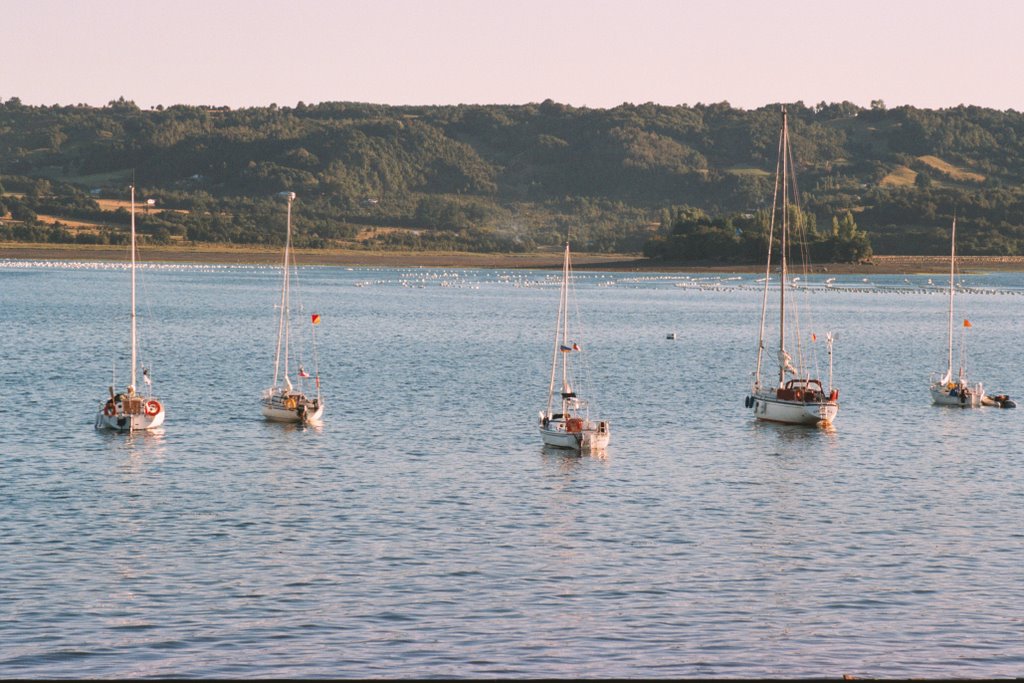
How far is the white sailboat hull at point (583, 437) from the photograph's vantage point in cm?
5681

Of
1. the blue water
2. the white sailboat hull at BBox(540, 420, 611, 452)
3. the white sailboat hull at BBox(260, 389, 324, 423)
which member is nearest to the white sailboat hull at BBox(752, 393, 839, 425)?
the blue water

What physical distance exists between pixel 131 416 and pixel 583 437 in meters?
19.1

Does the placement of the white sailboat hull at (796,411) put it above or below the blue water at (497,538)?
above

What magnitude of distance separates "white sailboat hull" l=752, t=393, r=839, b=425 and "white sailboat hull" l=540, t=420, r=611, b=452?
12859mm

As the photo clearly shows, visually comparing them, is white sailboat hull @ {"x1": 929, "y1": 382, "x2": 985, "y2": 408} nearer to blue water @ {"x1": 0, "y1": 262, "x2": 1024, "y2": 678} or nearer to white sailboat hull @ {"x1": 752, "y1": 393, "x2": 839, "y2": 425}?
blue water @ {"x1": 0, "y1": 262, "x2": 1024, "y2": 678}

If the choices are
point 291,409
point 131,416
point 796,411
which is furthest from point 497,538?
point 796,411

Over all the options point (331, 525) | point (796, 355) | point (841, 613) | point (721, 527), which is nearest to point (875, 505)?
point (721, 527)

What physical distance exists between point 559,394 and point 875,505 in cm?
3660

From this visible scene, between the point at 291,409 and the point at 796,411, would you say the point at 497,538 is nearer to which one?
the point at 291,409

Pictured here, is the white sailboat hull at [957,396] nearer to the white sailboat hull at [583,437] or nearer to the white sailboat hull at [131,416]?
the white sailboat hull at [583,437]

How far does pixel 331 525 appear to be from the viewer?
1639 inches

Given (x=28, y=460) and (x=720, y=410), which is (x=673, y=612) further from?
(x=720, y=410)

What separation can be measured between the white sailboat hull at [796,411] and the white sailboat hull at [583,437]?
12859 millimetres

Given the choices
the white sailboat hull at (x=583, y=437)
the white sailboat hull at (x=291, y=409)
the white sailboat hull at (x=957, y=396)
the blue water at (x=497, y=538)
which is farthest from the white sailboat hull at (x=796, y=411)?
the white sailboat hull at (x=291, y=409)
